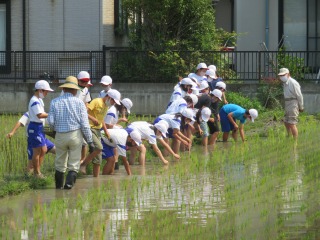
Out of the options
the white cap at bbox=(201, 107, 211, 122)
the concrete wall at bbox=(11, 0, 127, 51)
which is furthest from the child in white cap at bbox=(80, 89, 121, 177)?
the concrete wall at bbox=(11, 0, 127, 51)

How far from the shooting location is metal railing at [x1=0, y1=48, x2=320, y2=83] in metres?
27.7

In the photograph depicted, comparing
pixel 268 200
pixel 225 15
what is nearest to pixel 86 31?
pixel 225 15

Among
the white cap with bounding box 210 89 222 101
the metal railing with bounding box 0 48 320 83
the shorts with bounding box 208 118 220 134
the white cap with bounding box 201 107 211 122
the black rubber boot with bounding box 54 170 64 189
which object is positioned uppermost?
the metal railing with bounding box 0 48 320 83

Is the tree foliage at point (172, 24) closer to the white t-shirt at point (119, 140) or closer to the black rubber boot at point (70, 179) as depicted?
the white t-shirt at point (119, 140)

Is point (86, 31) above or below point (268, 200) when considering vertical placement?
above

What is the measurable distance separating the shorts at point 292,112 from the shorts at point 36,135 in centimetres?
705

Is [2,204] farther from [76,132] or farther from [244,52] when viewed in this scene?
[244,52]

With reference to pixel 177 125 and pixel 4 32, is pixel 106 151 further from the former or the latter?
pixel 4 32

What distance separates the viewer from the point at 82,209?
1269cm

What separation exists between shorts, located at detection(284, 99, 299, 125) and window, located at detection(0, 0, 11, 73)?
1114 centimetres

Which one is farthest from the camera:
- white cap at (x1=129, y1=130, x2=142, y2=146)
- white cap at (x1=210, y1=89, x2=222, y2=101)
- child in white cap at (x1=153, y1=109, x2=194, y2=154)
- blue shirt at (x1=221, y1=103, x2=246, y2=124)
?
white cap at (x1=210, y1=89, x2=222, y2=101)

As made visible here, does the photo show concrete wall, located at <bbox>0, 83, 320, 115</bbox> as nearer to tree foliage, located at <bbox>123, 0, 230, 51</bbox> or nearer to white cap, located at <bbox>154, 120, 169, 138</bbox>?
tree foliage, located at <bbox>123, 0, 230, 51</bbox>

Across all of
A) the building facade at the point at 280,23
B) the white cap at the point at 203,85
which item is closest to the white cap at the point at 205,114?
the white cap at the point at 203,85

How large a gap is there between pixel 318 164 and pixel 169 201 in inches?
170
